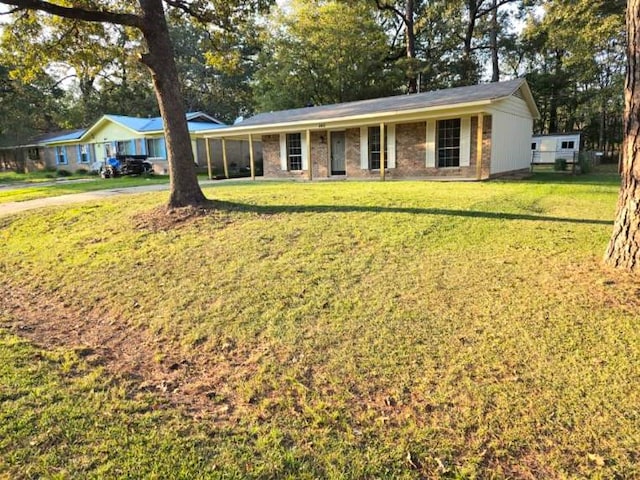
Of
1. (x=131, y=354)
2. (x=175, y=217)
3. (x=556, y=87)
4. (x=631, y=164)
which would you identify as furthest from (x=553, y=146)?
(x=131, y=354)

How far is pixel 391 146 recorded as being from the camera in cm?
1531

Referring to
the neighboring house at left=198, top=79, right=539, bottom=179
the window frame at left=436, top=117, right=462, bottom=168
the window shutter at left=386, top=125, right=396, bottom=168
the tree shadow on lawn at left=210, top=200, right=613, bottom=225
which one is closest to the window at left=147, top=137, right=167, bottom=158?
the neighboring house at left=198, top=79, right=539, bottom=179

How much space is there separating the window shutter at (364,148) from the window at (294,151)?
3159 mm

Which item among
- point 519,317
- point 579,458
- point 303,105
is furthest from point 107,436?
point 303,105

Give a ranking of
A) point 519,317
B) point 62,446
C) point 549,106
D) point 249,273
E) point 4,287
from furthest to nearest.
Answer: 1. point 549,106
2. point 4,287
3. point 249,273
4. point 519,317
5. point 62,446

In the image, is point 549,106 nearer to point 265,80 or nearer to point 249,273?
point 265,80

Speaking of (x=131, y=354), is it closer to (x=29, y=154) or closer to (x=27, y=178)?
(x=27, y=178)

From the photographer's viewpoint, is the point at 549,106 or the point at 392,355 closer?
the point at 392,355

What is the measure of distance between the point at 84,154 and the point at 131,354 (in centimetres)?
3088

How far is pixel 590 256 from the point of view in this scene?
479 centimetres

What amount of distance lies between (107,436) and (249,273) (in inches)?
107

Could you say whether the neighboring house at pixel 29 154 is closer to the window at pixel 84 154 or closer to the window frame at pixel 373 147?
the window at pixel 84 154

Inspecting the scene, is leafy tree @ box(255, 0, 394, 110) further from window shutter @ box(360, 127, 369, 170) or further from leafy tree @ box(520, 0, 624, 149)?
window shutter @ box(360, 127, 369, 170)

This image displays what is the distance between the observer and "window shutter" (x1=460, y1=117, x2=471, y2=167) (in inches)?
538
